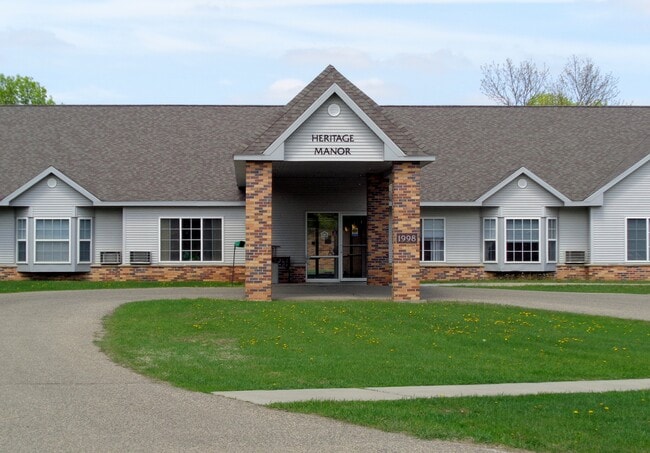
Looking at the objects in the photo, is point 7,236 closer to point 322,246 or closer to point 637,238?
point 322,246

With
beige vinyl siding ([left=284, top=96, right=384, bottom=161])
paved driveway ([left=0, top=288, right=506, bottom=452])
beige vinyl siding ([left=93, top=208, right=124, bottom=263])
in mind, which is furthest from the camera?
beige vinyl siding ([left=93, top=208, right=124, bottom=263])

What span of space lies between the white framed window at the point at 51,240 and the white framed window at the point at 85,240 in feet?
1.60

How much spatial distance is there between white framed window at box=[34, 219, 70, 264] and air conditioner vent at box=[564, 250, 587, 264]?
725 inches

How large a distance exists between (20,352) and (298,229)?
761 inches

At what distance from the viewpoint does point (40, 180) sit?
33969mm

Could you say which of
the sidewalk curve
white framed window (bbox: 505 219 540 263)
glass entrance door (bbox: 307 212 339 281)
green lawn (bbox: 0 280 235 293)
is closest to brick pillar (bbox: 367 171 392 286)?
glass entrance door (bbox: 307 212 339 281)

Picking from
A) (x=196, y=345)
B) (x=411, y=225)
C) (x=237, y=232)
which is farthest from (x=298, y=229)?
(x=196, y=345)

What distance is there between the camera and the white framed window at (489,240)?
35.7 meters

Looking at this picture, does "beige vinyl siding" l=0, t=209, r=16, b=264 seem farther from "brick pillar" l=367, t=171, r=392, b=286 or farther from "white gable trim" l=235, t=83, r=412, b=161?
"white gable trim" l=235, t=83, r=412, b=161

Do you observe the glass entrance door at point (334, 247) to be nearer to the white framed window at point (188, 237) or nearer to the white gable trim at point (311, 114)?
the white framed window at point (188, 237)

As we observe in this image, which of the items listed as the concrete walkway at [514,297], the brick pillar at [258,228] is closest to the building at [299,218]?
the concrete walkway at [514,297]

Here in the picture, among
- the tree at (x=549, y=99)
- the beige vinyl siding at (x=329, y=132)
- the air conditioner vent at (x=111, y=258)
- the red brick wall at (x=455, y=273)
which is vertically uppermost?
the tree at (x=549, y=99)

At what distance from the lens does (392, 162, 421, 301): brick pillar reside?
2473 cm

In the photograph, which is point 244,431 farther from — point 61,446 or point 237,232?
point 237,232
